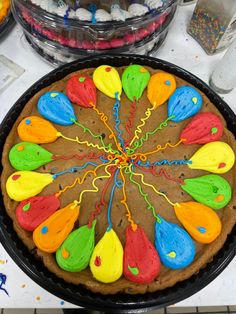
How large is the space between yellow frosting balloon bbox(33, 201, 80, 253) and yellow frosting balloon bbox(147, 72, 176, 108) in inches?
12.4

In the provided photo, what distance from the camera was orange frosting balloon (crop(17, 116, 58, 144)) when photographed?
80cm

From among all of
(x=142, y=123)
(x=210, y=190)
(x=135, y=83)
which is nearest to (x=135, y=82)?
(x=135, y=83)

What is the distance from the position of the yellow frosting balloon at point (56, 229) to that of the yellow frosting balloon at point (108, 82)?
0.96ft

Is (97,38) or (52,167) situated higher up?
(97,38)

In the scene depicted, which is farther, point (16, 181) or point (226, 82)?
point (226, 82)

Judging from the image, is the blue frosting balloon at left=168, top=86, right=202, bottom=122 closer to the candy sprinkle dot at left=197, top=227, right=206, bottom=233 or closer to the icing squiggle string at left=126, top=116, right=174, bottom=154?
the icing squiggle string at left=126, top=116, right=174, bottom=154

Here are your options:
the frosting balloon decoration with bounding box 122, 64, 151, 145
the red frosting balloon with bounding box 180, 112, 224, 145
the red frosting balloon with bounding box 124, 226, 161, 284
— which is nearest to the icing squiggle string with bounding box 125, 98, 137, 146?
the frosting balloon decoration with bounding box 122, 64, 151, 145

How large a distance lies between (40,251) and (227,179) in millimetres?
427

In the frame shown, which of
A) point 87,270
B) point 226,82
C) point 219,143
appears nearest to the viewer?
point 87,270

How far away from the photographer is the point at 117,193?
77 cm

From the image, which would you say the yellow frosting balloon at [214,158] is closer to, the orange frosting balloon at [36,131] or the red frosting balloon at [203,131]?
the red frosting balloon at [203,131]

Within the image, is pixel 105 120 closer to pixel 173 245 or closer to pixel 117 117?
pixel 117 117

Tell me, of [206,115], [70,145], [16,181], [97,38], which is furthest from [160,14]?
[16,181]

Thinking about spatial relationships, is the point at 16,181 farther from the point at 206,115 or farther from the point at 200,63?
the point at 200,63
